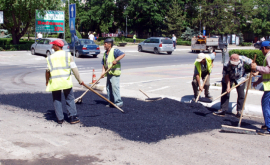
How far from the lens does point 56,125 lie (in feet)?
19.6

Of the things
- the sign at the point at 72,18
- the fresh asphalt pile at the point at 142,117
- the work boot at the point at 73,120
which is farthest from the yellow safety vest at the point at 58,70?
the sign at the point at 72,18

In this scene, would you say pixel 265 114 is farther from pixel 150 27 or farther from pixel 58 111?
pixel 150 27

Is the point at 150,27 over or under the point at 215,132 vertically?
over

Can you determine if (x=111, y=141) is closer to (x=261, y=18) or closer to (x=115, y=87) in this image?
(x=115, y=87)

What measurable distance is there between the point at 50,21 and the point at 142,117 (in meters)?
24.5

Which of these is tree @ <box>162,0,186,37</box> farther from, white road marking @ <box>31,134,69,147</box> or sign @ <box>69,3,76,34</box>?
white road marking @ <box>31,134,69,147</box>

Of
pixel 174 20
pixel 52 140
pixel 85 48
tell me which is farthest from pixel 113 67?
pixel 174 20

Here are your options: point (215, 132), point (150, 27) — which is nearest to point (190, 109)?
point (215, 132)

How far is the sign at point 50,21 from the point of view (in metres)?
28.1

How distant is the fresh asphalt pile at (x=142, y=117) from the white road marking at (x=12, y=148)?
1527mm

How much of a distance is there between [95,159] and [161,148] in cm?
108

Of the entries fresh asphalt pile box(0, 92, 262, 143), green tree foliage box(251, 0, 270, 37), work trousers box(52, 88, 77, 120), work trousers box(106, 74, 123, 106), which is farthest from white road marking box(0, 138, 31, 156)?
green tree foliage box(251, 0, 270, 37)

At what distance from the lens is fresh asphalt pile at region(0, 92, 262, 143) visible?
552 cm

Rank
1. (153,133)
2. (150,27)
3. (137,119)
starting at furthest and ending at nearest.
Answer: (150,27) < (137,119) < (153,133)
